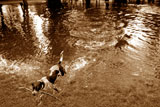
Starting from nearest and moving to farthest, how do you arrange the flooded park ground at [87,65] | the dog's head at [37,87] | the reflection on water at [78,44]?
1. the flooded park ground at [87,65]
2. the dog's head at [37,87]
3. the reflection on water at [78,44]

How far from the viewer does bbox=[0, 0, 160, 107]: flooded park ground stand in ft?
9.09

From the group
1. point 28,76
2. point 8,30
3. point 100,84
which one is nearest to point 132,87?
point 100,84

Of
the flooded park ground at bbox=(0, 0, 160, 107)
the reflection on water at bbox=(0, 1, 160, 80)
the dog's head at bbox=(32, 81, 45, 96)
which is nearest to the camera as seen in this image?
the flooded park ground at bbox=(0, 0, 160, 107)

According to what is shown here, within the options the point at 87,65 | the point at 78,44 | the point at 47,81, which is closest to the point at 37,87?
the point at 47,81

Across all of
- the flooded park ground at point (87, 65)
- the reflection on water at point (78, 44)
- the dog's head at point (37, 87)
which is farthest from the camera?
the reflection on water at point (78, 44)

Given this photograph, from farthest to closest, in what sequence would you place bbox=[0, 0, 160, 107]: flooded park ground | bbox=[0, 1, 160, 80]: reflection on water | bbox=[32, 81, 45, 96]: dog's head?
bbox=[0, 1, 160, 80]: reflection on water, bbox=[32, 81, 45, 96]: dog's head, bbox=[0, 0, 160, 107]: flooded park ground

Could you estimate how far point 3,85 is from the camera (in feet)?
10.5

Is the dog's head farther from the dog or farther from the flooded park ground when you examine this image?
the flooded park ground

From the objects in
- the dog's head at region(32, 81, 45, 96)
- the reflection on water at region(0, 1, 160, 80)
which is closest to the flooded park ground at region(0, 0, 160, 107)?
the reflection on water at region(0, 1, 160, 80)

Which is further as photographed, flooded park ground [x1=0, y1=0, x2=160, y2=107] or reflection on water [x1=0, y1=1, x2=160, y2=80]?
reflection on water [x1=0, y1=1, x2=160, y2=80]

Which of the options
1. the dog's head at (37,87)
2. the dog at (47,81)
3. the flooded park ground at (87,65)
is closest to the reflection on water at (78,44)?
the flooded park ground at (87,65)

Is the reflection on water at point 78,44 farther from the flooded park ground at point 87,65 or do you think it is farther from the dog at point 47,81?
the dog at point 47,81

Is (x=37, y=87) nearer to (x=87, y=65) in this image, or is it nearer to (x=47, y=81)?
(x=47, y=81)

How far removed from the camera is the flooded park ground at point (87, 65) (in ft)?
9.09
